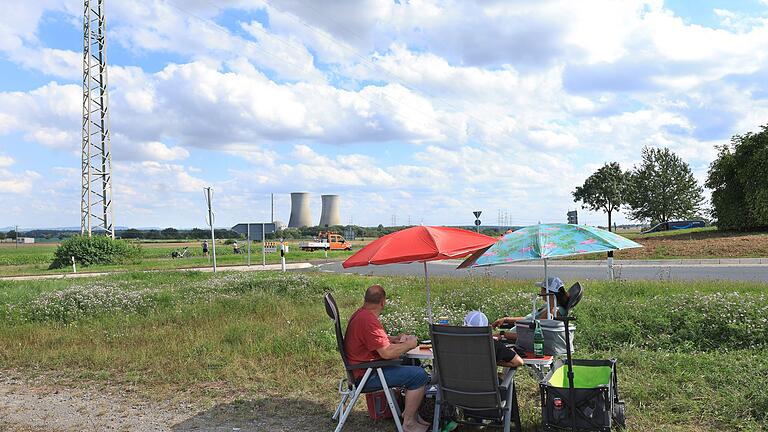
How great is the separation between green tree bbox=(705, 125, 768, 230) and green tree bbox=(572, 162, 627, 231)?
2806 cm

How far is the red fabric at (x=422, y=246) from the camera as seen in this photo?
18.3 ft

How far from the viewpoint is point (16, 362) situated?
878 cm

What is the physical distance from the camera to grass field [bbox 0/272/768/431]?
586 centimetres

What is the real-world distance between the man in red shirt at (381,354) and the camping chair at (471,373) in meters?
0.37

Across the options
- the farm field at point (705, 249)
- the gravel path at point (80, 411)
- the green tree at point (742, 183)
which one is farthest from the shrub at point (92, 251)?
the green tree at point (742, 183)

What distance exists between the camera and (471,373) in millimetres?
4902

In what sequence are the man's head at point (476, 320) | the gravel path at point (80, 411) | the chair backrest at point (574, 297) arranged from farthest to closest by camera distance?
the gravel path at point (80, 411)
the man's head at point (476, 320)
the chair backrest at point (574, 297)

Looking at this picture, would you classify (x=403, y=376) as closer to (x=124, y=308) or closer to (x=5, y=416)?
(x=5, y=416)

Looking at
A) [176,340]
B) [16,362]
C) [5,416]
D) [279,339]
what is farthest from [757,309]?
[16,362]

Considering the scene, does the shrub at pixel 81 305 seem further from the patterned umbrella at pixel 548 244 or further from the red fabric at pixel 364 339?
the patterned umbrella at pixel 548 244

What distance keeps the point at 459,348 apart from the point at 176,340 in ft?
19.4

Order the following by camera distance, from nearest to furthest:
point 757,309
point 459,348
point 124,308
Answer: point 459,348 → point 757,309 → point 124,308

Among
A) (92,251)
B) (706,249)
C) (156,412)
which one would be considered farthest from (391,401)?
(92,251)

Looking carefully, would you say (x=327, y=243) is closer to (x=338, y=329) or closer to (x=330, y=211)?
(x=330, y=211)
